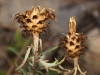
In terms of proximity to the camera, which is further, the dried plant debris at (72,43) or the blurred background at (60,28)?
the blurred background at (60,28)

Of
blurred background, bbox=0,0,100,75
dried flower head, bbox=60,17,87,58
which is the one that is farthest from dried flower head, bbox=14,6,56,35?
blurred background, bbox=0,0,100,75

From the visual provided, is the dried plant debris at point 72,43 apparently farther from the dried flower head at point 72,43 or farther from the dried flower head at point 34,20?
the dried flower head at point 34,20

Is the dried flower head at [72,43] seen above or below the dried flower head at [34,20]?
below

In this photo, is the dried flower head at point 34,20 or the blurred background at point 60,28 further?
the blurred background at point 60,28

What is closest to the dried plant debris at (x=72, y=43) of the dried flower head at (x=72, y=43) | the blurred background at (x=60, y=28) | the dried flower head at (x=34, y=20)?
the dried flower head at (x=72, y=43)

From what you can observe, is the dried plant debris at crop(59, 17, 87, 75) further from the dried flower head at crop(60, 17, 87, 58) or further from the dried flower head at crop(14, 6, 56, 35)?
the dried flower head at crop(14, 6, 56, 35)

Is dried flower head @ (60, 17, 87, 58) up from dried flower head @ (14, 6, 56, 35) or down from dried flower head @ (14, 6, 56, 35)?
down

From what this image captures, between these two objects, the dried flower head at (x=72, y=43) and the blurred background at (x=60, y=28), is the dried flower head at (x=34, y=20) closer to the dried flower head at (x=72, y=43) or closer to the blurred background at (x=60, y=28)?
the dried flower head at (x=72, y=43)

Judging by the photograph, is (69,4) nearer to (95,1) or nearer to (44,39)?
(95,1)

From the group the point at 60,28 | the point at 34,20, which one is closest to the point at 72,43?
the point at 34,20
